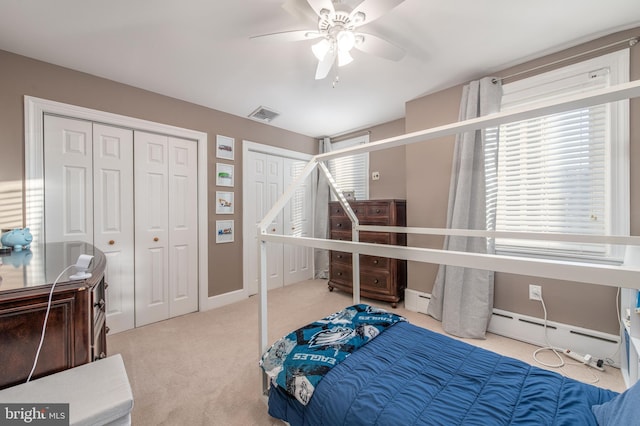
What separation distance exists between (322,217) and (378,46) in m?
2.78

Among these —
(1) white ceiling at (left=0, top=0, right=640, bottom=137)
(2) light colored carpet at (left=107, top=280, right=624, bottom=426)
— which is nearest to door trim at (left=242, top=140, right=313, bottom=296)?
(2) light colored carpet at (left=107, top=280, right=624, bottom=426)

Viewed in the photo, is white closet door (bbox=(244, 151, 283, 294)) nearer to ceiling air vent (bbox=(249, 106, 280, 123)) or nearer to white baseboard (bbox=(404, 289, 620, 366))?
ceiling air vent (bbox=(249, 106, 280, 123))

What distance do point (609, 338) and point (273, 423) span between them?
2368 millimetres

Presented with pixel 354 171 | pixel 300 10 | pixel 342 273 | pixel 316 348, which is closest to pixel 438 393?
pixel 316 348

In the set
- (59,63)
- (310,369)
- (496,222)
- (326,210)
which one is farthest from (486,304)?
(59,63)

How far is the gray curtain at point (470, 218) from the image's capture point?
226 cm

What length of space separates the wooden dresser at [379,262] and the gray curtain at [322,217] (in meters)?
0.70

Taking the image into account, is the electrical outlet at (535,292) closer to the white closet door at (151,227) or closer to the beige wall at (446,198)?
the beige wall at (446,198)

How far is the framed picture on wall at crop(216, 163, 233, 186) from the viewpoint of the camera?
3.03 m

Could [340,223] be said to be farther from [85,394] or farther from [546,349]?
[85,394]

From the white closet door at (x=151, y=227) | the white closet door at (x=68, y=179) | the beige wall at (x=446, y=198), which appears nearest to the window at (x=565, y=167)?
the beige wall at (x=446, y=198)

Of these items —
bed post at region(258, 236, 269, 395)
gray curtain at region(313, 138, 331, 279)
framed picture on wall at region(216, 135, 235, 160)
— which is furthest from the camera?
gray curtain at region(313, 138, 331, 279)

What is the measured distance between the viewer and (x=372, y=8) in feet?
4.30

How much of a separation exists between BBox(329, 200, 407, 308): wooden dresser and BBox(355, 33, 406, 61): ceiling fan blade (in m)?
1.62
